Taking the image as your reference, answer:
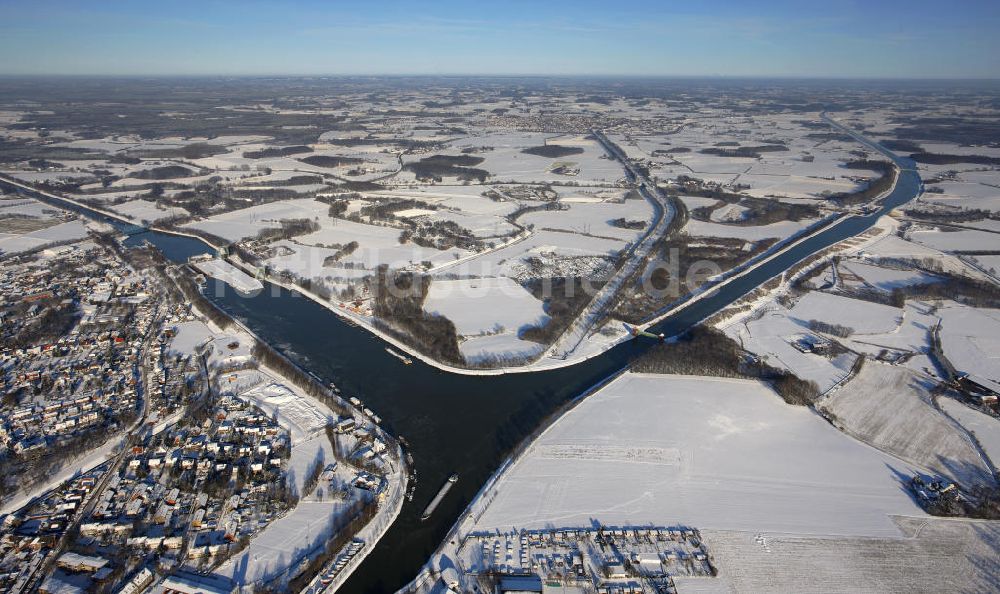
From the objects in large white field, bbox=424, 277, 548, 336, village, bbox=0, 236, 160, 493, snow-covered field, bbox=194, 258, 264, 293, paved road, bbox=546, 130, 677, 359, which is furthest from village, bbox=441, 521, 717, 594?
snow-covered field, bbox=194, 258, 264, 293

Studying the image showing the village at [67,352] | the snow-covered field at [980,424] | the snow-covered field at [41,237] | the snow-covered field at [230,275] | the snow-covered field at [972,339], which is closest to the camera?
the snow-covered field at [980,424]

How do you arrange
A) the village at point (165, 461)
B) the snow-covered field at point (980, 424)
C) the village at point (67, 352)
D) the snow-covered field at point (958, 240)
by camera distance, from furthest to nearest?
the snow-covered field at point (958, 240) < the village at point (67, 352) < the snow-covered field at point (980, 424) < the village at point (165, 461)

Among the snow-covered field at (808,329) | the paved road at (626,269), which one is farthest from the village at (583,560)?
the snow-covered field at (808,329)

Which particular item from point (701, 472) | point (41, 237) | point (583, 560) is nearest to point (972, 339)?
point (701, 472)

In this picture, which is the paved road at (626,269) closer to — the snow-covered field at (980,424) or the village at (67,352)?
the snow-covered field at (980,424)

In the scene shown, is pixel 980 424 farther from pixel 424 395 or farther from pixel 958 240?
pixel 958 240

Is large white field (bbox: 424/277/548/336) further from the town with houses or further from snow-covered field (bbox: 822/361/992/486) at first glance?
snow-covered field (bbox: 822/361/992/486)

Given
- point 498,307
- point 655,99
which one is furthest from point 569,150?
point 655,99
